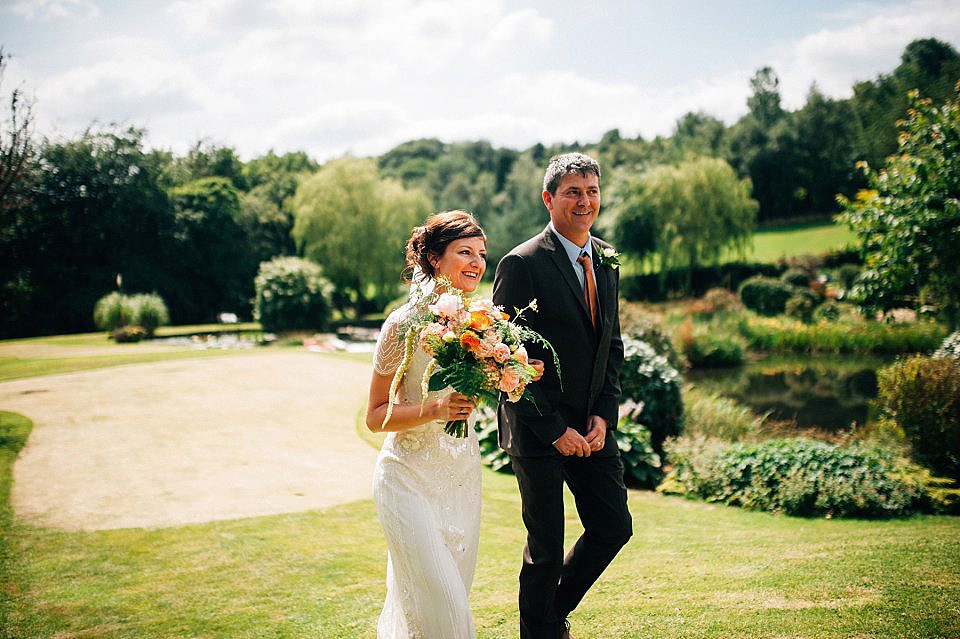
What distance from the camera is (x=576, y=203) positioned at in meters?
3.51

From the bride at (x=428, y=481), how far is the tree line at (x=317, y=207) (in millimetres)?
21983

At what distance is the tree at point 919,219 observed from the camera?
32.6 ft

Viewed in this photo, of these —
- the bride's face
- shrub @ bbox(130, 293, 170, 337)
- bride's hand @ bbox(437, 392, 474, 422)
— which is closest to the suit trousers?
bride's hand @ bbox(437, 392, 474, 422)

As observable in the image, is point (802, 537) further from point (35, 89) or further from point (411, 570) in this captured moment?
point (35, 89)

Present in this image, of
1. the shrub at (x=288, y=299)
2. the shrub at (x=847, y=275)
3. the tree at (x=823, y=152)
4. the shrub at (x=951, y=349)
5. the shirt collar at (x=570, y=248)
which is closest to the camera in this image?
the shirt collar at (x=570, y=248)

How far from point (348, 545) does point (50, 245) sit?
30362 mm

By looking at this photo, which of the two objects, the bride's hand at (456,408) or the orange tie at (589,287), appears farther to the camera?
the orange tie at (589,287)

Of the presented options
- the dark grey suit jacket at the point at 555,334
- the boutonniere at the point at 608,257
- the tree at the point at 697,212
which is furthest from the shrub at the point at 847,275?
the dark grey suit jacket at the point at 555,334

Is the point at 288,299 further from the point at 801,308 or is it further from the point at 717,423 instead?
the point at 801,308

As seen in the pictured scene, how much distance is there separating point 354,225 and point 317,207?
7.23 ft

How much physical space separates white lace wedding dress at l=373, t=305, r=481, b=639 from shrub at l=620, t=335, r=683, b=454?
6.26 meters

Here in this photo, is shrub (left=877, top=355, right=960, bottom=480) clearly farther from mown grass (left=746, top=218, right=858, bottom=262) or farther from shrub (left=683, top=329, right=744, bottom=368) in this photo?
mown grass (left=746, top=218, right=858, bottom=262)

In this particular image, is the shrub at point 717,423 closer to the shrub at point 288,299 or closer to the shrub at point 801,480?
the shrub at point 801,480

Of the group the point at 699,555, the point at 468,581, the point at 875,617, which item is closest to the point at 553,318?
the point at 468,581
